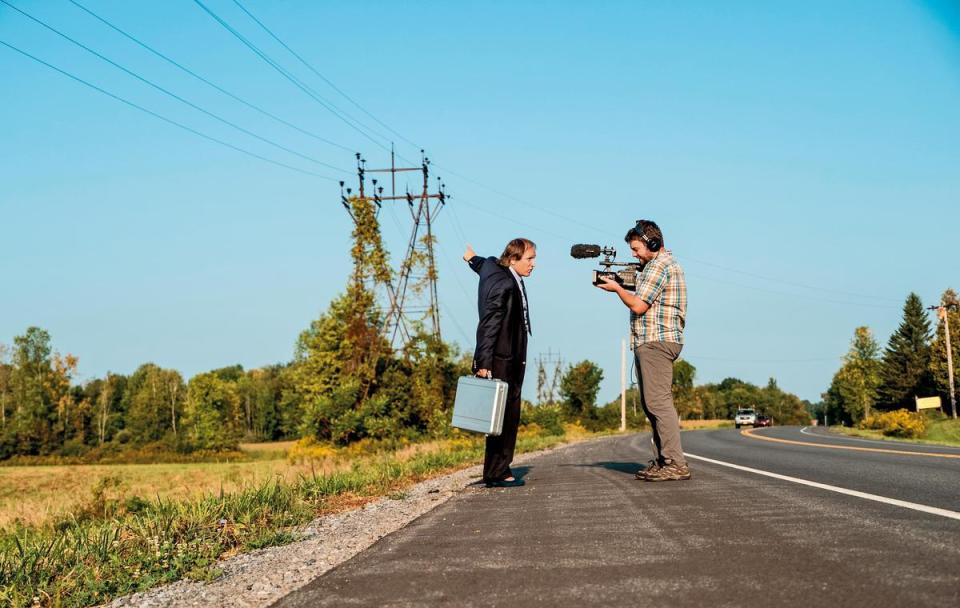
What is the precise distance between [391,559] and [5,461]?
83.3 meters

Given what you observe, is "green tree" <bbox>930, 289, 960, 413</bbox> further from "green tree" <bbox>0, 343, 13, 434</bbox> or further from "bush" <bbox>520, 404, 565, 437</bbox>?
"green tree" <bbox>0, 343, 13, 434</bbox>

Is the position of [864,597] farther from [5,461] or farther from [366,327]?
[5,461]

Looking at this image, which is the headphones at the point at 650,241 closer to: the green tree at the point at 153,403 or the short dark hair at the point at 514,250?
the short dark hair at the point at 514,250

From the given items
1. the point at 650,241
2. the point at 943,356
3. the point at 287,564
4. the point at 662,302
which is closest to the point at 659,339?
the point at 662,302

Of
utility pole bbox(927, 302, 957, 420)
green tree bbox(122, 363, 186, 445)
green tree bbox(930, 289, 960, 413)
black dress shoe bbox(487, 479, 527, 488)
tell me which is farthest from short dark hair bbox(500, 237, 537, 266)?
green tree bbox(122, 363, 186, 445)

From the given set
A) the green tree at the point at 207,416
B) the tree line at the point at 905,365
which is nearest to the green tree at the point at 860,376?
the tree line at the point at 905,365

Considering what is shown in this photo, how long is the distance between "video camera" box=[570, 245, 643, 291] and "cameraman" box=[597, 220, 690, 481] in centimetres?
6

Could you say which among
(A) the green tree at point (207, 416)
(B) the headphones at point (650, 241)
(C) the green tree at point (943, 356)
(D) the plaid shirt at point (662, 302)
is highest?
(C) the green tree at point (943, 356)

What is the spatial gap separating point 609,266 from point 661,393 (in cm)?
133

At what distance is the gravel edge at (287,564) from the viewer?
11.7ft

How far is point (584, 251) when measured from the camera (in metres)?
7.27

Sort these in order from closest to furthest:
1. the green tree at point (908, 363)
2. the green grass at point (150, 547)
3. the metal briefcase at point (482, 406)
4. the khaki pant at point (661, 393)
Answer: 1. the green grass at point (150, 547)
2. the metal briefcase at point (482, 406)
3. the khaki pant at point (661, 393)
4. the green tree at point (908, 363)

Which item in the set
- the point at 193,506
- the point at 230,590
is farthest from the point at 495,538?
the point at 193,506

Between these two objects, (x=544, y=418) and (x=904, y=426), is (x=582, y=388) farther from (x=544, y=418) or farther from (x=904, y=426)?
(x=904, y=426)
